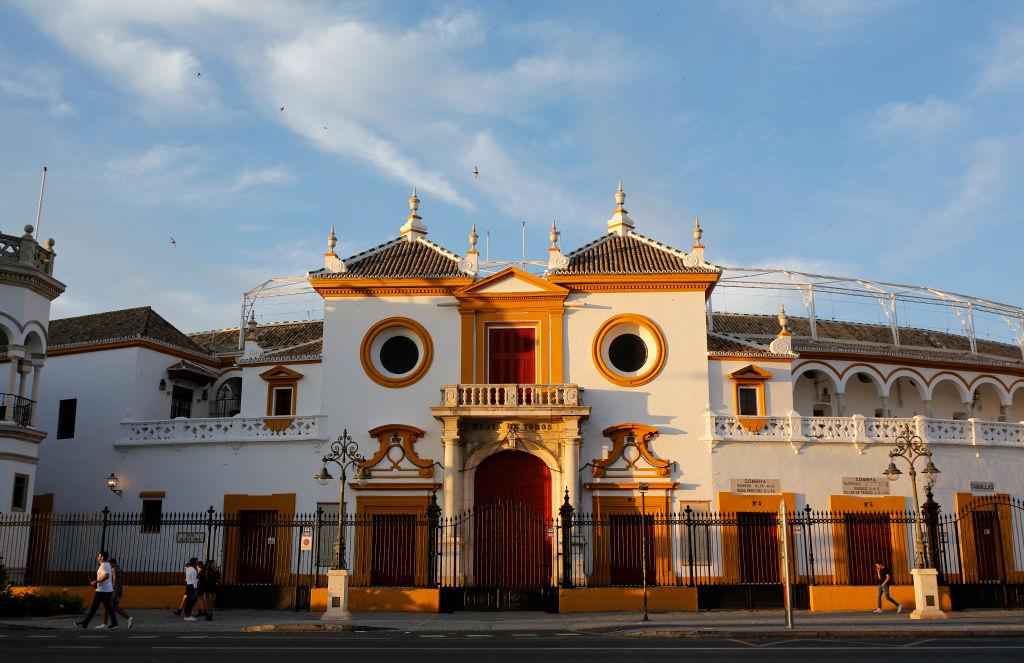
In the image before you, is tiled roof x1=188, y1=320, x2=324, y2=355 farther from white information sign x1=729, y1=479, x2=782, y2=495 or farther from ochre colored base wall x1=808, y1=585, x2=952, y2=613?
ochre colored base wall x1=808, y1=585, x2=952, y2=613

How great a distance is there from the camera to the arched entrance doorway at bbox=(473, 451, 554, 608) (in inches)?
1087

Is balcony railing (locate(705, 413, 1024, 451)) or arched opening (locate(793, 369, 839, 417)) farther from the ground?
arched opening (locate(793, 369, 839, 417))

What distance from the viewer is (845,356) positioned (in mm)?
34750

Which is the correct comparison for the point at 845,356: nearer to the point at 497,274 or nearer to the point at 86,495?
the point at 497,274

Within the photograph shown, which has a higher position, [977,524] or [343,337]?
[343,337]

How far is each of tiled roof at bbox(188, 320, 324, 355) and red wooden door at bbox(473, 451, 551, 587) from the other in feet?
35.9

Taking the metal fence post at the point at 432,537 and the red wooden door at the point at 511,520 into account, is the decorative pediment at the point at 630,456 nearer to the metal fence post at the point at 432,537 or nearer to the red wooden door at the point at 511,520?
the red wooden door at the point at 511,520

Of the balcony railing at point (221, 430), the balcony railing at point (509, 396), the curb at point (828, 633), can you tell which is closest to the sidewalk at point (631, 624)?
the curb at point (828, 633)

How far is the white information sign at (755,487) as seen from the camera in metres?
28.2

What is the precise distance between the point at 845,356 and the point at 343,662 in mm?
26485

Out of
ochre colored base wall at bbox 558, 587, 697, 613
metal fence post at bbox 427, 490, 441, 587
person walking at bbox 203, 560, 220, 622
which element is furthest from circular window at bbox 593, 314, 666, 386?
person walking at bbox 203, 560, 220, 622

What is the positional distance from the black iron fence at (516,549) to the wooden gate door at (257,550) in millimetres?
38

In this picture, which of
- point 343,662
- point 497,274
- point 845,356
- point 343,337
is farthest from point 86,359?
point 845,356

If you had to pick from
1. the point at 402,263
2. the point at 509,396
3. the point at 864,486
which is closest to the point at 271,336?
the point at 402,263
